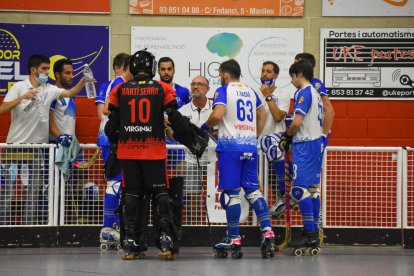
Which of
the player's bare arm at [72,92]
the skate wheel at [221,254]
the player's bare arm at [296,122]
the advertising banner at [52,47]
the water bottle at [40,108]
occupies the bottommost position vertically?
the skate wheel at [221,254]

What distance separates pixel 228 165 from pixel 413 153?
2451 millimetres

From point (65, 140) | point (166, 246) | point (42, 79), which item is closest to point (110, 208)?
point (65, 140)

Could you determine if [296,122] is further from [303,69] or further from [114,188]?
[114,188]

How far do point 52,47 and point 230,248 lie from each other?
402 cm

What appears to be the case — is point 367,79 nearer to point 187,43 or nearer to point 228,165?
point 187,43

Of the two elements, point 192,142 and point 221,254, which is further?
point 221,254

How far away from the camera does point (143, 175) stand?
31.3 feet

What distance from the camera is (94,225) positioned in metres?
11.1

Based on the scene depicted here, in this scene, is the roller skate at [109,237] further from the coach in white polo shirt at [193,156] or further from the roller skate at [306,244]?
the roller skate at [306,244]

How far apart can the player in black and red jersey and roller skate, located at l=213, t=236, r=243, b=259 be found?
1.73 feet

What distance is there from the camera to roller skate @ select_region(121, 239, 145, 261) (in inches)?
377

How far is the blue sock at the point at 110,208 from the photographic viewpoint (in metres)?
→ 10.5

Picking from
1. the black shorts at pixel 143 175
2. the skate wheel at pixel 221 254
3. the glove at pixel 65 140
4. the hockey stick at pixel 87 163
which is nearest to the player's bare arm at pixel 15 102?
the glove at pixel 65 140

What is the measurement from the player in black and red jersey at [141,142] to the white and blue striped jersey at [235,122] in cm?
56
